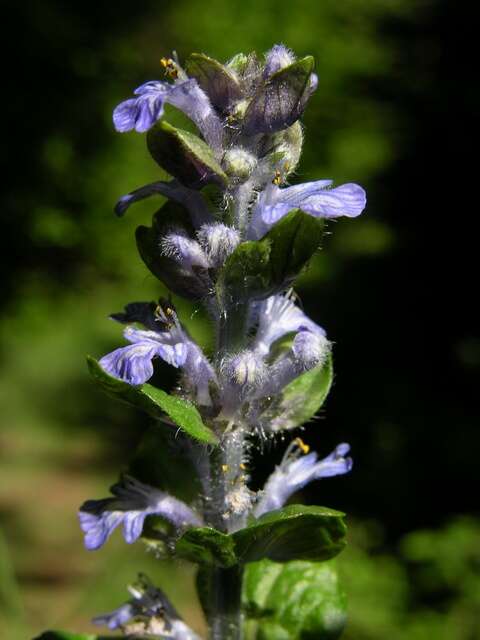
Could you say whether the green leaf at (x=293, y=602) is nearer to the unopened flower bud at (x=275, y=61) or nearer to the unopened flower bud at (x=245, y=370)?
the unopened flower bud at (x=245, y=370)

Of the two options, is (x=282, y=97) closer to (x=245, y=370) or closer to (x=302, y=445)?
(x=245, y=370)

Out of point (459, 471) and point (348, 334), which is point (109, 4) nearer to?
point (348, 334)

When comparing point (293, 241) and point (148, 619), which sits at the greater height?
point (293, 241)

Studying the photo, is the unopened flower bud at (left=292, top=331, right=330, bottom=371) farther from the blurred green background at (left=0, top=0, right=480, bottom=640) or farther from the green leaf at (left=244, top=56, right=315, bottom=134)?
the blurred green background at (left=0, top=0, right=480, bottom=640)

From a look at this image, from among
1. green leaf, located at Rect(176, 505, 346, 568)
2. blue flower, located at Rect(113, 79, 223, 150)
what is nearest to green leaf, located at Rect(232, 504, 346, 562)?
green leaf, located at Rect(176, 505, 346, 568)

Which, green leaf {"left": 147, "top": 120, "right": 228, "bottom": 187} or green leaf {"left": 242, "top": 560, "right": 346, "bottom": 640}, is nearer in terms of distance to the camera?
green leaf {"left": 147, "top": 120, "right": 228, "bottom": 187}

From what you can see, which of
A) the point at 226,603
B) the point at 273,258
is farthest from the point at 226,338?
the point at 226,603
